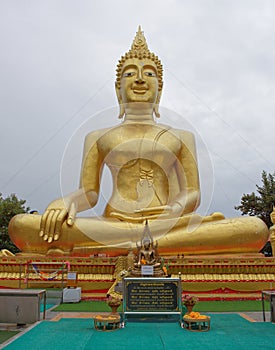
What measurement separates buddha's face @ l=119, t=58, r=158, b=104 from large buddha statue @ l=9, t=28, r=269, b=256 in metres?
0.03

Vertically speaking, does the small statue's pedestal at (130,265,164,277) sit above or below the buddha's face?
below

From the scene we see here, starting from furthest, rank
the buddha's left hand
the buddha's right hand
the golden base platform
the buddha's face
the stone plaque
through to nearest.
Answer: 1. the buddha's face
2. the buddha's left hand
3. the buddha's right hand
4. the golden base platform
5. the stone plaque

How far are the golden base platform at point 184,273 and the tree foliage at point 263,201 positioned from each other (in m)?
13.0

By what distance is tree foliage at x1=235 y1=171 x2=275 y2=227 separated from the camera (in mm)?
20562

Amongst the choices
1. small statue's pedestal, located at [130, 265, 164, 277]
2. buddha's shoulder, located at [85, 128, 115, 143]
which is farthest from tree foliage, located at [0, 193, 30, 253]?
small statue's pedestal, located at [130, 265, 164, 277]

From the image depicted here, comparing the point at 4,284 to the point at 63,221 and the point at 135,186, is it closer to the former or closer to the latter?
the point at 63,221

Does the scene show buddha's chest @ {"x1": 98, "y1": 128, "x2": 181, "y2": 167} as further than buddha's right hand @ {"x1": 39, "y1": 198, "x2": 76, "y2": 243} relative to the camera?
Yes

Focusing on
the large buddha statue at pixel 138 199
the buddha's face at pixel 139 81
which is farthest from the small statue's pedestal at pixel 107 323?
the buddha's face at pixel 139 81

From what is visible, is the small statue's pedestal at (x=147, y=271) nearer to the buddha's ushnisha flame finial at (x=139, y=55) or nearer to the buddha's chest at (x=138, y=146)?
the buddha's chest at (x=138, y=146)

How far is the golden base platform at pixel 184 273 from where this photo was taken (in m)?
7.96

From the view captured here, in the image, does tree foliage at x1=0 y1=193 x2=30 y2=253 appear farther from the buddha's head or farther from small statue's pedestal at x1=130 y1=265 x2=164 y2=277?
small statue's pedestal at x1=130 y1=265 x2=164 y2=277

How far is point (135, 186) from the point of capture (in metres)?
10.1

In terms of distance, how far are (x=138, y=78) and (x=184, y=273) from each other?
214 inches

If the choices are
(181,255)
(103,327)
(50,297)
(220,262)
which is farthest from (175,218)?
(103,327)
